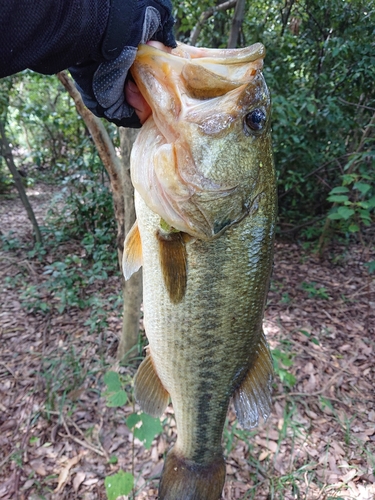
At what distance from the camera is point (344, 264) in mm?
5367

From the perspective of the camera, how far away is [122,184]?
270 cm

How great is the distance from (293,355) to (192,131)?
117 inches

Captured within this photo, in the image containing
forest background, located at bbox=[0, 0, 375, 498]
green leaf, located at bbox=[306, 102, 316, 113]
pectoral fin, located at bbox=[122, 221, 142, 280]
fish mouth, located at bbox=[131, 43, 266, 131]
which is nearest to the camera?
fish mouth, located at bbox=[131, 43, 266, 131]

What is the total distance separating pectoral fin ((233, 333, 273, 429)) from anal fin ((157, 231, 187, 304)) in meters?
0.51

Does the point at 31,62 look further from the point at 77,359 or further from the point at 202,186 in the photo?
the point at 77,359

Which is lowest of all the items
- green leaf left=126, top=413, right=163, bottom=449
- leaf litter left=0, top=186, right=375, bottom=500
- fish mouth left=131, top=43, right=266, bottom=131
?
leaf litter left=0, top=186, right=375, bottom=500

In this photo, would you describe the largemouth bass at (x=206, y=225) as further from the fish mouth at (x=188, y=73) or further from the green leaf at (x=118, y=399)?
the green leaf at (x=118, y=399)

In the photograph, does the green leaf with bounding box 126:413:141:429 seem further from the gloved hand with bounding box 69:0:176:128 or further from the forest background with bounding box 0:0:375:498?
the gloved hand with bounding box 69:0:176:128

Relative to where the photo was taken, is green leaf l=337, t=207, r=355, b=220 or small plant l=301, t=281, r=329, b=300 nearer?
green leaf l=337, t=207, r=355, b=220

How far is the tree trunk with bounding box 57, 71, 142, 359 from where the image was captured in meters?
2.47

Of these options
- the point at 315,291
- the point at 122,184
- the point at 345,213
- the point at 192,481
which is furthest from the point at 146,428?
the point at 315,291

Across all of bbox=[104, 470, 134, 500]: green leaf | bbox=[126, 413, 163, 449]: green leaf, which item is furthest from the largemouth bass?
bbox=[104, 470, 134, 500]: green leaf

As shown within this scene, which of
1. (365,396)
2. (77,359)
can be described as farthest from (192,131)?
(365,396)

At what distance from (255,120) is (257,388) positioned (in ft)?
3.77
